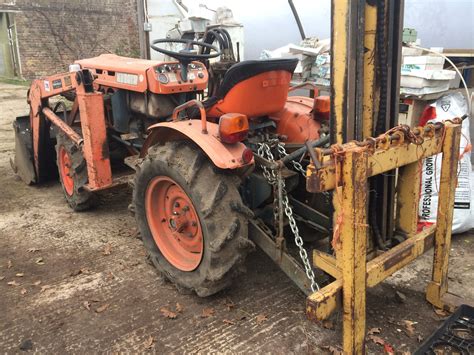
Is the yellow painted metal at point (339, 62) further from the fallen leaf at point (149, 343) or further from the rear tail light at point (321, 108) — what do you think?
the fallen leaf at point (149, 343)

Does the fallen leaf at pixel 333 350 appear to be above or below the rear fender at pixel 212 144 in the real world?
below

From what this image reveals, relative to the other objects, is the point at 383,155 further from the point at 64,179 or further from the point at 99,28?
the point at 99,28

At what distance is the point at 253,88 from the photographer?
9.41 feet

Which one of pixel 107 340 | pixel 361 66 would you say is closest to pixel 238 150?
pixel 361 66

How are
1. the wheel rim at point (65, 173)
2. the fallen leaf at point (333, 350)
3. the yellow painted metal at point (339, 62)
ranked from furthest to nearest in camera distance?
the wheel rim at point (65, 173)
the fallen leaf at point (333, 350)
the yellow painted metal at point (339, 62)

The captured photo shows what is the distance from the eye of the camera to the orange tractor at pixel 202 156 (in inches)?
105

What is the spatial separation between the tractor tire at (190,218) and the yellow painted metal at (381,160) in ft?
2.61

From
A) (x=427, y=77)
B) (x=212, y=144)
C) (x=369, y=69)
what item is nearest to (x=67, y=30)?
(x=427, y=77)

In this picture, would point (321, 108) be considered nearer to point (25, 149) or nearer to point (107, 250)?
point (107, 250)

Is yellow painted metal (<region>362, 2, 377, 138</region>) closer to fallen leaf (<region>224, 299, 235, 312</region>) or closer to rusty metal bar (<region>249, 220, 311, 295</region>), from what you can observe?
rusty metal bar (<region>249, 220, 311, 295</region>)

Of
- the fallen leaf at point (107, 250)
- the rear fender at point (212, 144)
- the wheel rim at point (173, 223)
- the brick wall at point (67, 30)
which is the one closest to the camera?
the rear fender at point (212, 144)

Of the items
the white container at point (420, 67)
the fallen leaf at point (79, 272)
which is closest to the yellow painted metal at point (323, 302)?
the fallen leaf at point (79, 272)

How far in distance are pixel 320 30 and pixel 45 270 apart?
470 centimetres

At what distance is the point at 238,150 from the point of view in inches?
105
